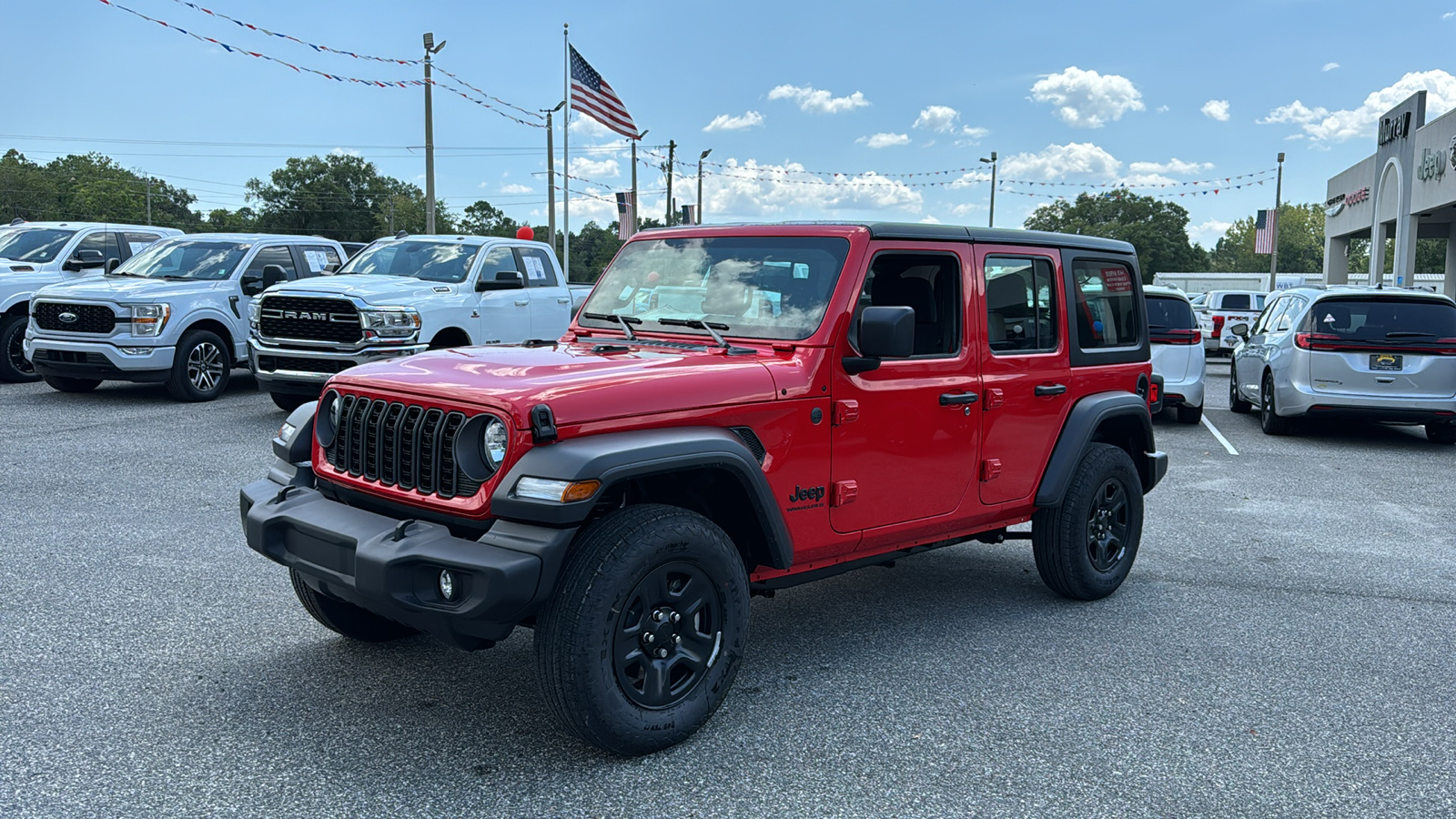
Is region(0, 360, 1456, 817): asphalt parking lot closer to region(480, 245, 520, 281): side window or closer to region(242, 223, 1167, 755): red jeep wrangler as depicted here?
region(242, 223, 1167, 755): red jeep wrangler

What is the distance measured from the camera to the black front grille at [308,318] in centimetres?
1041

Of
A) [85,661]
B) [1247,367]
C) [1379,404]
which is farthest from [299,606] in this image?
[1247,367]

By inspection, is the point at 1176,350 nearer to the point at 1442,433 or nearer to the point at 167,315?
the point at 1442,433

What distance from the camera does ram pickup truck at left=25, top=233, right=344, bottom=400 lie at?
38.9ft

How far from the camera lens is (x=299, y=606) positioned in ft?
17.2

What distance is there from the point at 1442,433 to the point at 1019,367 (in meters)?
9.43

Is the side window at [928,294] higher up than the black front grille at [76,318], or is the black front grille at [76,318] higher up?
the side window at [928,294]

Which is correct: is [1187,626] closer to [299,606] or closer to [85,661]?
[299,606]

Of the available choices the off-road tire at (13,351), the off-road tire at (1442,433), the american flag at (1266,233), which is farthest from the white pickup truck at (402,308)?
the american flag at (1266,233)

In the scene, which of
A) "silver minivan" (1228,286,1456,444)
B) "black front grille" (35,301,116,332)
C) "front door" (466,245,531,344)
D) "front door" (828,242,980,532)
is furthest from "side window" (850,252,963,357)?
"black front grille" (35,301,116,332)

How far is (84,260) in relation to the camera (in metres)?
14.7

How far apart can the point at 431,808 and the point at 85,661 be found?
202 centimetres

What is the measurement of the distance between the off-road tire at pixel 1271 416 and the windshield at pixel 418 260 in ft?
28.9

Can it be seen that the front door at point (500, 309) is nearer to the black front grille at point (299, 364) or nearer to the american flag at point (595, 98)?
the black front grille at point (299, 364)
